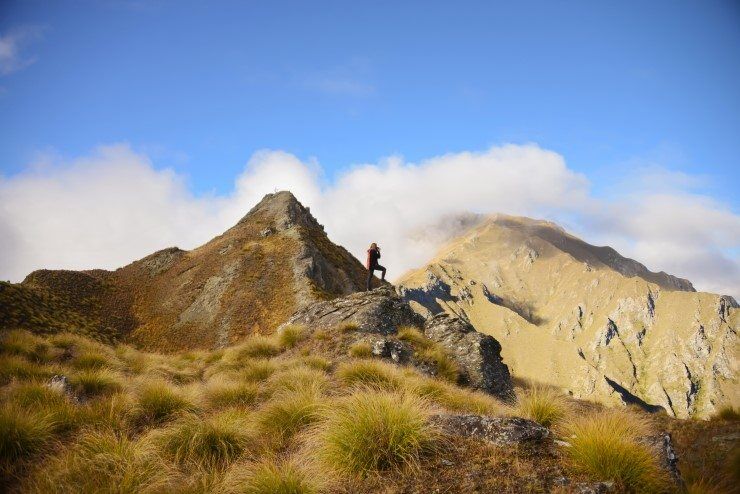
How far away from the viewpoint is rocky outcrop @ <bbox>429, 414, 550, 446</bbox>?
603 centimetres

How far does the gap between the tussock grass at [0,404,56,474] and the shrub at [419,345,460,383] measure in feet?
39.1

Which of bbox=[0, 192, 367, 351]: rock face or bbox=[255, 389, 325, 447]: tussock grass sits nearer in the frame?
bbox=[255, 389, 325, 447]: tussock grass

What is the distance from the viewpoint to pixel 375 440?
5590 mm

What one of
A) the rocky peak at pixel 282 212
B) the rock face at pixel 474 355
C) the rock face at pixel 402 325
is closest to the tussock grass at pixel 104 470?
the rock face at pixel 402 325

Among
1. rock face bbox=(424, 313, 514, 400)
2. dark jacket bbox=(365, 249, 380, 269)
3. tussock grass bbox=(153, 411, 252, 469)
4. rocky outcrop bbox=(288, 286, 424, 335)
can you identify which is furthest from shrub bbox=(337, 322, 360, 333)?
tussock grass bbox=(153, 411, 252, 469)

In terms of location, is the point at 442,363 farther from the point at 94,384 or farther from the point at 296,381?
the point at 94,384

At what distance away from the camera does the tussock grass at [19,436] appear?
6.34 metres

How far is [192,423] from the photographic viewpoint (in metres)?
7.17

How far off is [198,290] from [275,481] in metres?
40.0

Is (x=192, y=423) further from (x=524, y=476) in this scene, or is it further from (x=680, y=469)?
(x=680, y=469)

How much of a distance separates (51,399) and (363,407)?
7.55m

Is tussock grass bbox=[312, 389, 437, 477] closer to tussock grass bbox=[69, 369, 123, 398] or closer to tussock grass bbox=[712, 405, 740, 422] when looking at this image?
tussock grass bbox=[69, 369, 123, 398]

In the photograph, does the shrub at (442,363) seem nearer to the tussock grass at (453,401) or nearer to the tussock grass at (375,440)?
the tussock grass at (453,401)

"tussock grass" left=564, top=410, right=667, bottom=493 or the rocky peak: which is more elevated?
the rocky peak
